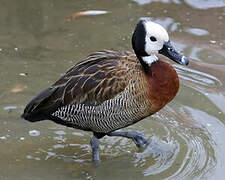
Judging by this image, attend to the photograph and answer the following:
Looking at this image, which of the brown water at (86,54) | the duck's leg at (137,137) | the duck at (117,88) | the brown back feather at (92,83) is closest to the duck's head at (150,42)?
the duck at (117,88)

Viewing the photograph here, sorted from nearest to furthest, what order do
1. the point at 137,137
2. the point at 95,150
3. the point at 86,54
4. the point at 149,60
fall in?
the point at 149,60, the point at 95,150, the point at 137,137, the point at 86,54

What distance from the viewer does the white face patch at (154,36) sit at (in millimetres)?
4699

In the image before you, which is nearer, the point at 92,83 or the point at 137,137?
the point at 92,83

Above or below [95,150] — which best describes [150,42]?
above

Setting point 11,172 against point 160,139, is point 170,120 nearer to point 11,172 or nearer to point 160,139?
point 160,139

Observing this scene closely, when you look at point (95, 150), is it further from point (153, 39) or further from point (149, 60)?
point (153, 39)

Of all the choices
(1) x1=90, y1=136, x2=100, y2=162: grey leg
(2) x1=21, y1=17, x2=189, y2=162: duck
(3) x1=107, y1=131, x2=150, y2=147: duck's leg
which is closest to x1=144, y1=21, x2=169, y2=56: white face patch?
(2) x1=21, y1=17, x2=189, y2=162: duck

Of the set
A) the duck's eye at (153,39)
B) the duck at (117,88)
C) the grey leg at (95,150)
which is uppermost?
the duck's eye at (153,39)

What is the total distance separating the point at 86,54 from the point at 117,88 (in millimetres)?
2152

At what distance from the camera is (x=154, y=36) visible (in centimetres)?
472

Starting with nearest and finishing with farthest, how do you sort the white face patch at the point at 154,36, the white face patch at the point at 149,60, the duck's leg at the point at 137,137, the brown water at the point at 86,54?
the white face patch at the point at 154,36 → the white face patch at the point at 149,60 → the brown water at the point at 86,54 → the duck's leg at the point at 137,137

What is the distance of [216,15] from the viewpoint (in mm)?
7543

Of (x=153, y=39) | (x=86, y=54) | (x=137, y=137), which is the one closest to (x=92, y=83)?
(x=153, y=39)

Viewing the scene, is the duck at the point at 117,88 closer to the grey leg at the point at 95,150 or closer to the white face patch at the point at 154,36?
the white face patch at the point at 154,36
